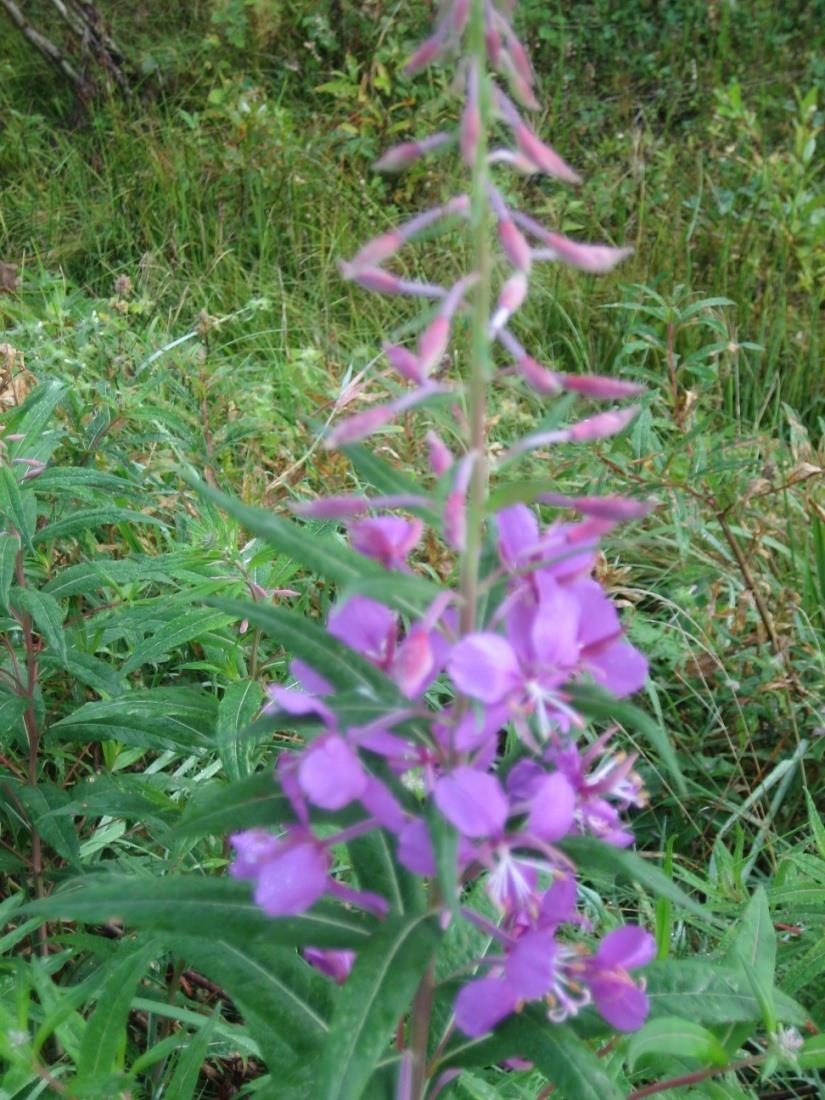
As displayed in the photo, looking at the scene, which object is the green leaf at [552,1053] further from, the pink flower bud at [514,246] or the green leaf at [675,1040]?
the pink flower bud at [514,246]

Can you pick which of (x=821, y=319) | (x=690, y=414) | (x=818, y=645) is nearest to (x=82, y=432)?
(x=690, y=414)

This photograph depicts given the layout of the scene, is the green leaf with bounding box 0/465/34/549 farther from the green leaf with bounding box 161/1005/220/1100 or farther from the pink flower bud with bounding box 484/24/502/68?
the pink flower bud with bounding box 484/24/502/68

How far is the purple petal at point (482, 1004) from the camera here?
2.97ft

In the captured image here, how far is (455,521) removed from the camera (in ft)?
2.70

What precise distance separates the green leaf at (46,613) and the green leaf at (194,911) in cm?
59

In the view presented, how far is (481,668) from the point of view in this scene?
0.77 meters

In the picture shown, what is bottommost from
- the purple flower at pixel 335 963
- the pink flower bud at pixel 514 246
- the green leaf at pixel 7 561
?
the purple flower at pixel 335 963

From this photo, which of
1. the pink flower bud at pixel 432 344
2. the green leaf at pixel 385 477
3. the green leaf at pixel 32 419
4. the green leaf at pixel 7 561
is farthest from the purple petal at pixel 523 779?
the green leaf at pixel 32 419

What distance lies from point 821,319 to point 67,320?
8.56ft

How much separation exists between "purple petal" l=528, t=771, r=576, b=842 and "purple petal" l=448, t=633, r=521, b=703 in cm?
9

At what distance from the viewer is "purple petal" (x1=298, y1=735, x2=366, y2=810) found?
2.60ft

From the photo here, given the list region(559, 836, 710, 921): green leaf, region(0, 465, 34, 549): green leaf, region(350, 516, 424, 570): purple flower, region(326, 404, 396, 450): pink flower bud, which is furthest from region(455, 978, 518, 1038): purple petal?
region(0, 465, 34, 549): green leaf

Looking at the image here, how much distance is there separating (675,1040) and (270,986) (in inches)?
14.4

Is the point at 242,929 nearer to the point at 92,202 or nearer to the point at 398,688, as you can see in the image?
the point at 398,688
